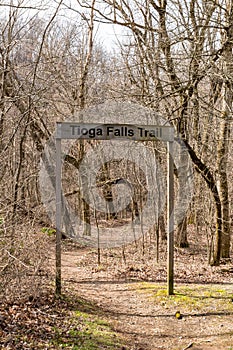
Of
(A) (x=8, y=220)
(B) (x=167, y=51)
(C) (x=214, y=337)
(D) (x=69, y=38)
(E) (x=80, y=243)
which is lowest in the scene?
(E) (x=80, y=243)

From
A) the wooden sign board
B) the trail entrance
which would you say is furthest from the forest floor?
the wooden sign board

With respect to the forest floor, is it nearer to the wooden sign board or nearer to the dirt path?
the dirt path

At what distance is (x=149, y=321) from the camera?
A: 19.6 ft

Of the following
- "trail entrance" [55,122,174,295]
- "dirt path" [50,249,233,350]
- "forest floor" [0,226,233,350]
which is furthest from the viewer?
"trail entrance" [55,122,174,295]

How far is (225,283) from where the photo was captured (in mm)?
7926


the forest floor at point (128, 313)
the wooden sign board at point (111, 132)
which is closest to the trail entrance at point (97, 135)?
the wooden sign board at point (111, 132)

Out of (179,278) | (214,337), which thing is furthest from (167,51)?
(214,337)

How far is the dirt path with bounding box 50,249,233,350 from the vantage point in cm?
511

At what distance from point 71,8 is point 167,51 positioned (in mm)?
3578

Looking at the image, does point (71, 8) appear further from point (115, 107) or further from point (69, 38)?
point (115, 107)

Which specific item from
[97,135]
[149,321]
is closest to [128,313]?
[149,321]

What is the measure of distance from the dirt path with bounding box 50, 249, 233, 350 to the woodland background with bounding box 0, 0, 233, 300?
1.27 m

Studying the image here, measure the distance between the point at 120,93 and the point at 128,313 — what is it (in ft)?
18.6

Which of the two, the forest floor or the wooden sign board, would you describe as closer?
the forest floor
